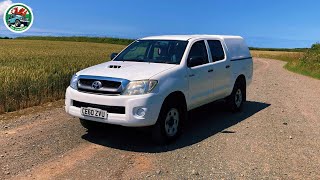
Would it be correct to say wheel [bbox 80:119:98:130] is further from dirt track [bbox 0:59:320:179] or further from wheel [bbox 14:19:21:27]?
wheel [bbox 14:19:21:27]

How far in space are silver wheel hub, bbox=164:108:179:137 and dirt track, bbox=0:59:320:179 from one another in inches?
10.0

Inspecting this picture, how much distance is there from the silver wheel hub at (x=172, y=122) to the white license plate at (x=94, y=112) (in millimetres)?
1084

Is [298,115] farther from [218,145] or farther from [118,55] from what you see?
[118,55]

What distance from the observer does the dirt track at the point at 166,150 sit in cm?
518

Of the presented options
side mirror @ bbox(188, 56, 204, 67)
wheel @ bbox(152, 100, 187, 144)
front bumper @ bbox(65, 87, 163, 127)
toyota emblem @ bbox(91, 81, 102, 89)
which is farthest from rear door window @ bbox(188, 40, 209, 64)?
toyota emblem @ bbox(91, 81, 102, 89)

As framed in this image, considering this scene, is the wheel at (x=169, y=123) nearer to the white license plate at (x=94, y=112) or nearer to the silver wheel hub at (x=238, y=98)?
the white license plate at (x=94, y=112)

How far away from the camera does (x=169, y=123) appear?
652 centimetres

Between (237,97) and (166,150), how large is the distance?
3.93 metres

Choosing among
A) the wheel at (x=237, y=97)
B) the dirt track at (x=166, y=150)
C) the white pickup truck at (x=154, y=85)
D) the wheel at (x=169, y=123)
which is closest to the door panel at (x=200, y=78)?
the white pickup truck at (x=154, y=85)

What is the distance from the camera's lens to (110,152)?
6.00 meters

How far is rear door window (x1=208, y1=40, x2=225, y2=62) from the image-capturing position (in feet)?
26.9

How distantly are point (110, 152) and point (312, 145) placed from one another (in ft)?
11.9

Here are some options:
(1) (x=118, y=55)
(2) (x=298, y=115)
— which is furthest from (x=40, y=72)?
(2) (x=298, y=115)

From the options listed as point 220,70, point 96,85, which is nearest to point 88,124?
point 96,85
